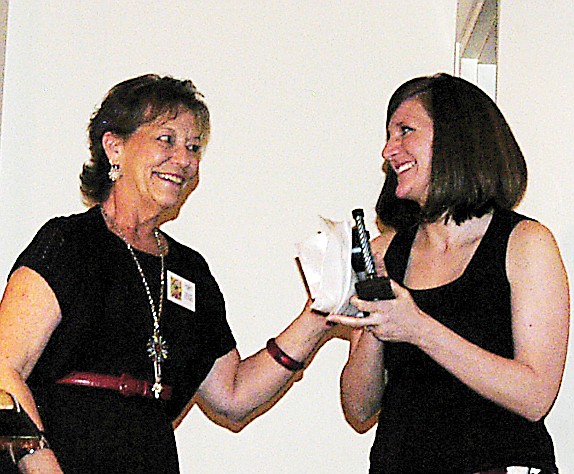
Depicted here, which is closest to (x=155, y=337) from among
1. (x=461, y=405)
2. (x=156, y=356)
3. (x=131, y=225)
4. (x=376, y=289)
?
(x=156, y=356)

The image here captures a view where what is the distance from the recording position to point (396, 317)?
2164mm

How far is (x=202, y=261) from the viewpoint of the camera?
116 inches

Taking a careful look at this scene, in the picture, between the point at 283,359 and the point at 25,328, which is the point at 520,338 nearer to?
→ the point at 283,359

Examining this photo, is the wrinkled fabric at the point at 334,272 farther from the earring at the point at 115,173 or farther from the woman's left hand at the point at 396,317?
the earring at the point at 115,173

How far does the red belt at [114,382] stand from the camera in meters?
2.49

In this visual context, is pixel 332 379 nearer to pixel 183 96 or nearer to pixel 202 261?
pixel 202 261

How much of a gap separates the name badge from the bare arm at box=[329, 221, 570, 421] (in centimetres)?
69

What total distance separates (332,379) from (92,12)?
57.9 inches

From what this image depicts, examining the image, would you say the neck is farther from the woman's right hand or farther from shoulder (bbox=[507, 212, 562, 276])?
shoulder (bbox=[507, 212, 562, 276])

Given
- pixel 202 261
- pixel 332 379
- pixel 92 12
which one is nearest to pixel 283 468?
pixel 332 379

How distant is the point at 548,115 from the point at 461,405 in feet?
2.46

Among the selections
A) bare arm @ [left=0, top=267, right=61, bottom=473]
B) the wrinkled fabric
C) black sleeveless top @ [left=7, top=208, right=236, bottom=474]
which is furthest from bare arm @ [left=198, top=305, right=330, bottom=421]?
bare arm @ [left=0, top=267, right=61, bottom=473]

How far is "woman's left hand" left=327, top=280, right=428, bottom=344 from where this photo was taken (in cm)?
216

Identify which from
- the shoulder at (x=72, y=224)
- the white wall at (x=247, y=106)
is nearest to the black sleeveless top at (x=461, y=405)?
the shoulder at (x=72, y=224)
